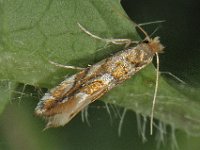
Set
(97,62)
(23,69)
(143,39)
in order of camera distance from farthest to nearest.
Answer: (143,39) → (97,62) → (23,69)

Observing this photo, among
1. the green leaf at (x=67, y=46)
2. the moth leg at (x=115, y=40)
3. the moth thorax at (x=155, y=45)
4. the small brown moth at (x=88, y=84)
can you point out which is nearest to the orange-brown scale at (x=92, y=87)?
the small brown moth at (x=88, y=84)

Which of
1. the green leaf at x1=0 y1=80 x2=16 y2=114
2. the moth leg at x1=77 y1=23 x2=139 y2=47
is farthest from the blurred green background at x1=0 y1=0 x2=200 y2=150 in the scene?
the moth leg at x1=77 y1=23 x2=139 y2=47

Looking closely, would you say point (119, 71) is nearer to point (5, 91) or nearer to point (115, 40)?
point (115, 40)

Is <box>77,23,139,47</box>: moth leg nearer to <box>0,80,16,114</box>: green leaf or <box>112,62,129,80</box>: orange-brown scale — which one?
<box>112,62,129,80</box>: orange-brown scale

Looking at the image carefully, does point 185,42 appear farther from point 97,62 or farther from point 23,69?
point 23,69

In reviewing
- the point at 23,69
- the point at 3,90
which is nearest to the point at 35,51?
the point at 23,69
